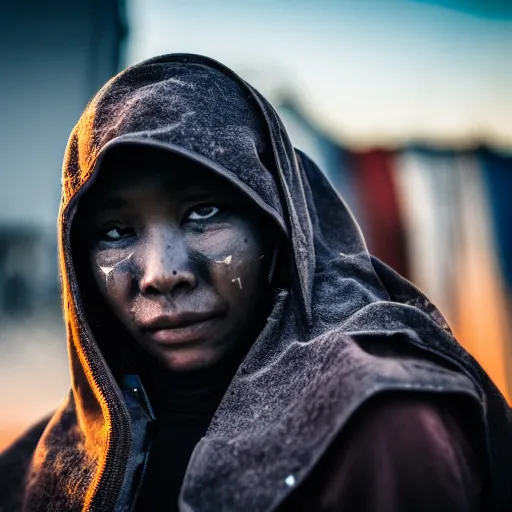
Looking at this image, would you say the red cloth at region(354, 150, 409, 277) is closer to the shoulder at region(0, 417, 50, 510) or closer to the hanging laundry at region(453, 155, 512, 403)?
the hanging laundry at region(453, 155, 512, 403)

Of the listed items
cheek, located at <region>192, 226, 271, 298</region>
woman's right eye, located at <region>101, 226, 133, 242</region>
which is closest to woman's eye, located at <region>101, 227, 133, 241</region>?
woman's right eye, located at <region>101, 226, 133, 242</region>

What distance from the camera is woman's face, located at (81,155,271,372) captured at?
1221 millimetres

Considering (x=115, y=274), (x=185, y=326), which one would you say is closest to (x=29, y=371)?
(x=115, y=274)

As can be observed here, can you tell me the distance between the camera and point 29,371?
4.23 meters

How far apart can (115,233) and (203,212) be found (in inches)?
9.7

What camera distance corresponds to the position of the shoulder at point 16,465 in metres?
1.58

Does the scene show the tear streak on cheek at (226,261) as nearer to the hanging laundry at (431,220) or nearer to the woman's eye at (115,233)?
the woman's eye at (115,233)

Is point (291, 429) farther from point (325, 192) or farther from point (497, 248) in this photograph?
point (497, 248)


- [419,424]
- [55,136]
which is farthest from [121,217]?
[55,136]

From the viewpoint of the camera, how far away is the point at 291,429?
0.97 m

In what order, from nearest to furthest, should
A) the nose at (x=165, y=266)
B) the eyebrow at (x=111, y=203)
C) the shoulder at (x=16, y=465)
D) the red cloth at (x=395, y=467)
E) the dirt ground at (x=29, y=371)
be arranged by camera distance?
the red cloth at (x=395, y=467), the nose at (x=165, y=266), the eyebrow at (x=111, y=203), the shoulder at (x=16, y=465), the dirt ground at (x=29, y=371)

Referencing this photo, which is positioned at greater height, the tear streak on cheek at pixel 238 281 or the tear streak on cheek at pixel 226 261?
the tear streak on cheek at pixel 226 261

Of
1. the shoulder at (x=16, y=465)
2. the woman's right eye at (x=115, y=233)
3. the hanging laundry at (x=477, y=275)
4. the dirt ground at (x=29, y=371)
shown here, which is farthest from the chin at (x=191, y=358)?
the dirt ground at (x=29, y=371)

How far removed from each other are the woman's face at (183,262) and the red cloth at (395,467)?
0.43 metres
